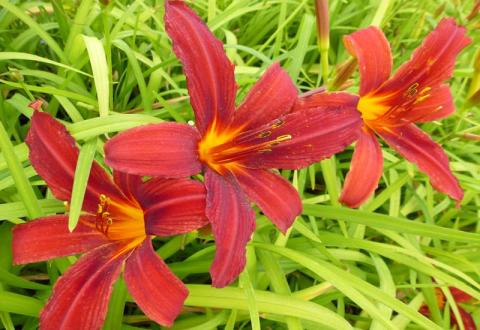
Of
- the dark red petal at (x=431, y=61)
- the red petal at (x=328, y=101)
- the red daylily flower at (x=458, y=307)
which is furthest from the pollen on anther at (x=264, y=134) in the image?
Result: the red daylily flower at (x=458, y=307)

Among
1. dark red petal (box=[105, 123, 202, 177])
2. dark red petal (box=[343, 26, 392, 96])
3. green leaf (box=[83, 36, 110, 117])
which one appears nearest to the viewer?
dark red petal (box=[105, 123, 202, 177])

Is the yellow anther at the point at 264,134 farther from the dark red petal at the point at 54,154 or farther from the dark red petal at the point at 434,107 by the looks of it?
the dark red petal at the point at 434,107

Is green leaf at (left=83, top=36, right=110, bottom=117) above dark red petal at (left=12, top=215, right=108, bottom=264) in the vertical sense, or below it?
above

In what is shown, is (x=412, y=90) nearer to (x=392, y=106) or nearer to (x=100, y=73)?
(x=392, y=106)

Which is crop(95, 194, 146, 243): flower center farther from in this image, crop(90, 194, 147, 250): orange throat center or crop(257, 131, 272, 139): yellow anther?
crop(257, 131, 272, 139): yellow anther

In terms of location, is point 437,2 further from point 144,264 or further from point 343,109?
point 144,264

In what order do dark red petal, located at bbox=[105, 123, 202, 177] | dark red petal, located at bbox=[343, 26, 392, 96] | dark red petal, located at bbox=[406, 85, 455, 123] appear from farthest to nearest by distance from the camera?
dark red petal, located at bbox=[406, 85, 455, 123] → dark red petal, located at bbox=[343, 26, 392, 96] → dark red petal, located at bbox=[105, 123, 202, 177]

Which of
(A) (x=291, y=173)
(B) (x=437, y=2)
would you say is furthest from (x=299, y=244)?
(B) (x=437, y=2)

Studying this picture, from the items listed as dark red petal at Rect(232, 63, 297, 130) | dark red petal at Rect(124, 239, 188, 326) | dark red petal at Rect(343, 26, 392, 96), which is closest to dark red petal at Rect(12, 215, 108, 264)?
dark red petal at Rect(124, 239, 188, 326)

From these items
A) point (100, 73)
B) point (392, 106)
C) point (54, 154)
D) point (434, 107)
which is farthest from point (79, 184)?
point (434, 107)
